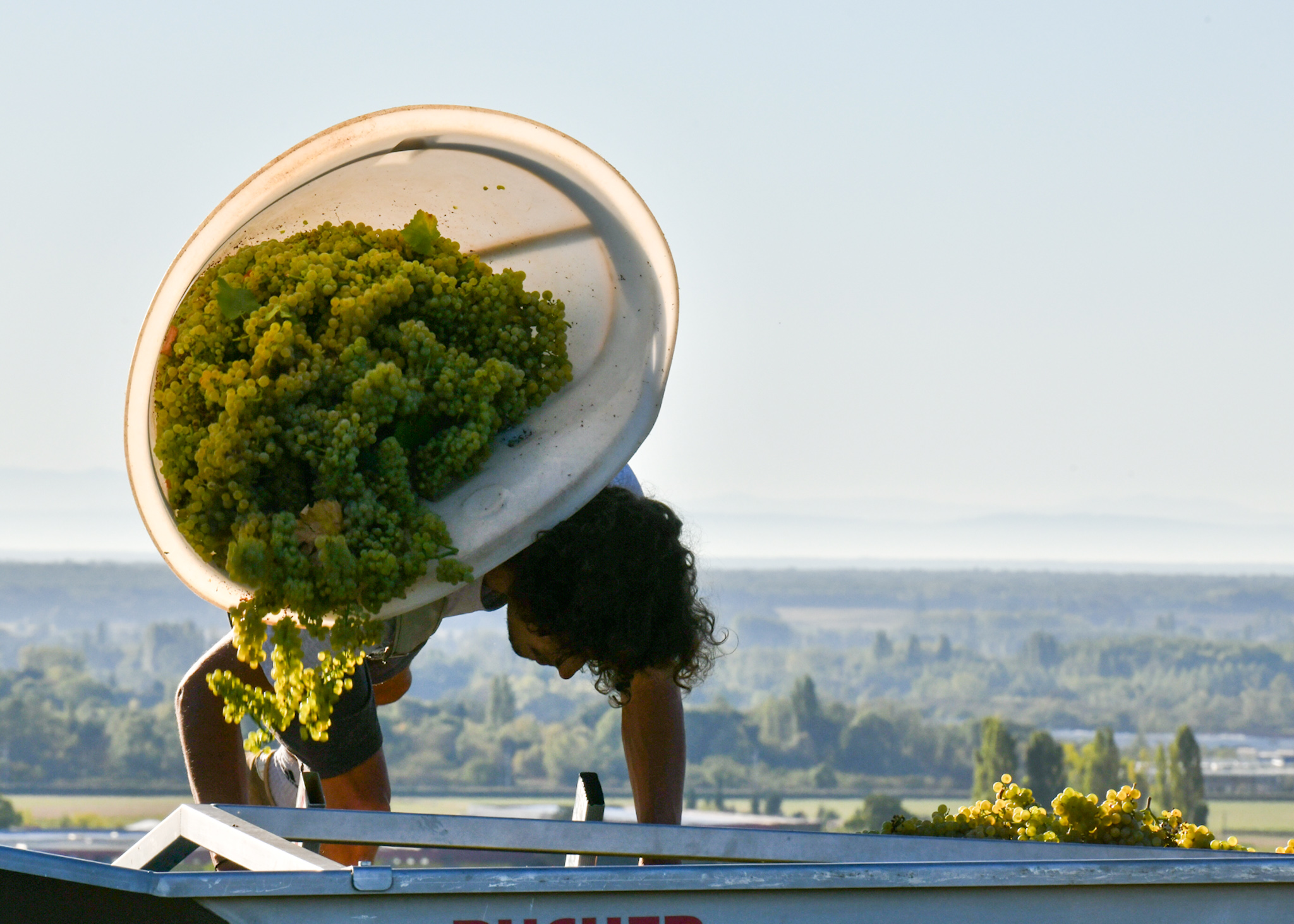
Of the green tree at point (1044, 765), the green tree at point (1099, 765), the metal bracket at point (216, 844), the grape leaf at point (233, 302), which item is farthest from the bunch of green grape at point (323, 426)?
the green tree at point (1099, 765)

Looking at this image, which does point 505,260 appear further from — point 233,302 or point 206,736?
point 206,736

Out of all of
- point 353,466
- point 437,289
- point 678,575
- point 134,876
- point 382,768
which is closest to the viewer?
point 134,876

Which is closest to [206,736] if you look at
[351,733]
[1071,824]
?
[351,733]

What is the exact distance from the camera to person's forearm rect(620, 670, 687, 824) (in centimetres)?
279

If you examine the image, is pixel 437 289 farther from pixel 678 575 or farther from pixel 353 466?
pixel 678 575

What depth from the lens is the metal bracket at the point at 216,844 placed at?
161 cm

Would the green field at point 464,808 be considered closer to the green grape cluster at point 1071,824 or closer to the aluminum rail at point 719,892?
the green grape cluster at point 1071,824

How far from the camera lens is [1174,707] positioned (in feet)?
221

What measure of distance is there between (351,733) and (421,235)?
3.89 feet

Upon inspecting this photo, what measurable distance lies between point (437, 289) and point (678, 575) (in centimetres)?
84

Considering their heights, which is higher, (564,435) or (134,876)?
(564,435)

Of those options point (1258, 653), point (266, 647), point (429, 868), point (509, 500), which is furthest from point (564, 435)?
point (1258, 653)

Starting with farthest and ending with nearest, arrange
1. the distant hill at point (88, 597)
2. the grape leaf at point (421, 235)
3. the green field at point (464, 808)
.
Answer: the distant hill at point (88, 597)
the green field at point (464, 808)
the grape leaf at point (421, 235)

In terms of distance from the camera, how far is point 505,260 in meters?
2.66
